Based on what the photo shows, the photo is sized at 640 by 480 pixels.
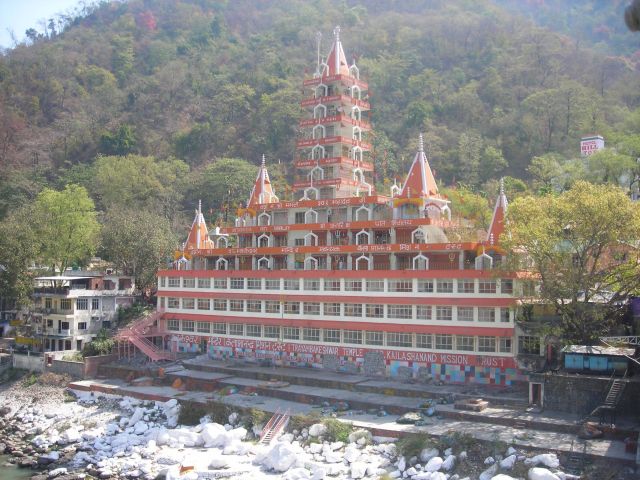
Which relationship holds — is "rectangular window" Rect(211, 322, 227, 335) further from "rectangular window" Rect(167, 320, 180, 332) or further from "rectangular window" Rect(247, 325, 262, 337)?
"rectangular window" Rect(167, 320, 180, 332)

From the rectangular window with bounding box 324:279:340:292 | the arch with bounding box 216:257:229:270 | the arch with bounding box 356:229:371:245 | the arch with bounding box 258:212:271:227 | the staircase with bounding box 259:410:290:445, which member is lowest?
the staircase with bounding box 259:410:290:445

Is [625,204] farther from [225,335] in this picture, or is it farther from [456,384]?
[225,335]

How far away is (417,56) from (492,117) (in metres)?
21.3

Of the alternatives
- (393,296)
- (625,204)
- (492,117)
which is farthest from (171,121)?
(625,204)

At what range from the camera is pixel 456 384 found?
3450 centimetres

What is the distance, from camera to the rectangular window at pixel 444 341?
3520 centimetres

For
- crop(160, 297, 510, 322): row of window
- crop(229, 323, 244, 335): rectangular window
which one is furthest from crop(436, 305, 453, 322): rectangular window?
crop(229, 323, 244, 335): rectangular window

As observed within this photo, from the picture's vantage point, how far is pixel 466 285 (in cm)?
3459

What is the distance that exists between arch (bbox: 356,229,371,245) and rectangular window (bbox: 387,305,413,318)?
15.5ft

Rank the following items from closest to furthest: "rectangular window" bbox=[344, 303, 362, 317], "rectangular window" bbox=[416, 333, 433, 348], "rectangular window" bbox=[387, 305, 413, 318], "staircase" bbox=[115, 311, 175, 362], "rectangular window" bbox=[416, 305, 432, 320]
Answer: "rectangular window" bbox=[416, 305, 432, 320]
"rectangular window" bbox=[416, 333, 433, 348]
"rectangular window" bbox=[387, 305, 413, 318]
"rectangular window" bbox=[344, 303, 362, 317]
"staircase" bbox=[115, 311, 175, 362]

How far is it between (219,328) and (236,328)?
4.83 ft

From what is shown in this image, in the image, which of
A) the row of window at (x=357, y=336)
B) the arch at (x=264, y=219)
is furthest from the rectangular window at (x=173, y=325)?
the arch at (x=264, y=219)

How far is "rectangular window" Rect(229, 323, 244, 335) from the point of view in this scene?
42812mm

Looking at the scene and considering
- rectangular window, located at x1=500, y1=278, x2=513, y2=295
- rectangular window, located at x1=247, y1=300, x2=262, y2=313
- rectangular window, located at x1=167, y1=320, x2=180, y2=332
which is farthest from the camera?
rectangular window, located at x1=167, y1=320, x2=180, y2=332
